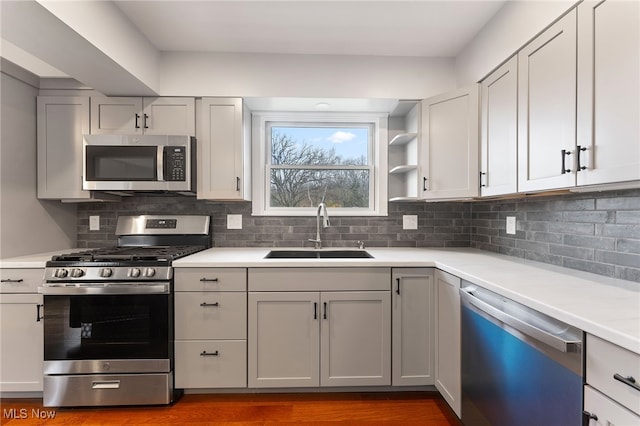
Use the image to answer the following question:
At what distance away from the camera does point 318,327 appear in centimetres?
204

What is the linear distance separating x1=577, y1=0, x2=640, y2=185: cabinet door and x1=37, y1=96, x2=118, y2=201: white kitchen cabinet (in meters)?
2.99

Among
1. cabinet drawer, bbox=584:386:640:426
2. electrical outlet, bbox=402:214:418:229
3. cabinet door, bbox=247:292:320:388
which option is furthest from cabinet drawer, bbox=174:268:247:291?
cabinet drawer, bbox=584:386:640:426

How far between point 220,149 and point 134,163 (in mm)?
615

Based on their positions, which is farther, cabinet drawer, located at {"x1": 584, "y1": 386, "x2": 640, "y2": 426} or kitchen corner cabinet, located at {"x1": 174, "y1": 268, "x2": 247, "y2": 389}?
kitchen corner cabinet, located at {"x1": 174, "y1": 268, "x2": 247, "y2": 389}

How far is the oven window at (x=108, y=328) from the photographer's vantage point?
1.96 meters

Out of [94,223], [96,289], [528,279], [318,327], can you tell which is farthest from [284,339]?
[94,223]

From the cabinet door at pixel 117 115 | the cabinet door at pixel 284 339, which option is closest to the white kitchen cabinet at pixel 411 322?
the cabinet door at pixel 284 339

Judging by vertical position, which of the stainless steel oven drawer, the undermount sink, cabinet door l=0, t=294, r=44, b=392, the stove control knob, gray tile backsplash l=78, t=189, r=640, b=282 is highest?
gray tile backsplash l=78, t=189, r=640, b=282

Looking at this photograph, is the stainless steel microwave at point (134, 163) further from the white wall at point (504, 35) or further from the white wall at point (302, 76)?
the white wall at point (504, 35)

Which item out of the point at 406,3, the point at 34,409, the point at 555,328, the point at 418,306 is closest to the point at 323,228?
the point at 418,306

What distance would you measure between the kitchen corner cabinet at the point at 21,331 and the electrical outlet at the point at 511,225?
306 cm

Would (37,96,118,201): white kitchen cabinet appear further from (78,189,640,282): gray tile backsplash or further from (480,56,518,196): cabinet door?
(480,56,518,196): cabinet door

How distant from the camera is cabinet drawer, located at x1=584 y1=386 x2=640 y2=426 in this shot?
82cm

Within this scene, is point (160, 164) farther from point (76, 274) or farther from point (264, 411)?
point (264, 411)
